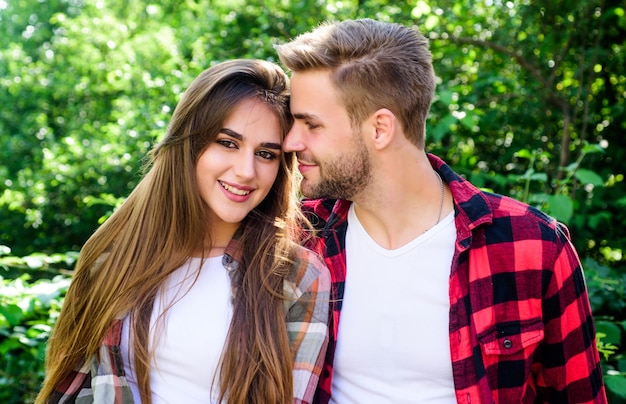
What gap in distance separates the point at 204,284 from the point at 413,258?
71cm

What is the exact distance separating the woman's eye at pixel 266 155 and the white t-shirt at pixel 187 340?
438 mm

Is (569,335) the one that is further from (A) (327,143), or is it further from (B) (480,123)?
(B) (480,123)

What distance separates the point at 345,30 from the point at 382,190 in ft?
1.84

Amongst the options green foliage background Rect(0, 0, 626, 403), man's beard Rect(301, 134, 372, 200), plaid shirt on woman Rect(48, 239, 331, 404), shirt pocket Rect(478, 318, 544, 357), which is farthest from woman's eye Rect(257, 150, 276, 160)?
green foliage background Rect(0, 0, 626, 403)

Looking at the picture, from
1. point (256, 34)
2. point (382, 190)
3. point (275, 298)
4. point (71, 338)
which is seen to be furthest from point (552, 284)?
point (256, 34)

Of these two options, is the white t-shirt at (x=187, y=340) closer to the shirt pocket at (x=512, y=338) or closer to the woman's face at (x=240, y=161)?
the woman's face at (x=240, y=161)

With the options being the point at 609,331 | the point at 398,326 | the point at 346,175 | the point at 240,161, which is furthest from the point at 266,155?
the point at 609,331

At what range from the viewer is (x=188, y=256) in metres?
2.35

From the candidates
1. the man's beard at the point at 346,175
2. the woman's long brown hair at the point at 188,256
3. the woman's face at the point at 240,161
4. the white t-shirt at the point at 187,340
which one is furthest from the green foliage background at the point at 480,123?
the woman's face at the point at 240,161

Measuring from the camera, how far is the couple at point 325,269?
206 cm

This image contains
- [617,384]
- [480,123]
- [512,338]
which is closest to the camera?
[512,338]

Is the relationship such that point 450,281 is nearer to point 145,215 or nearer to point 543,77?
point 145,215

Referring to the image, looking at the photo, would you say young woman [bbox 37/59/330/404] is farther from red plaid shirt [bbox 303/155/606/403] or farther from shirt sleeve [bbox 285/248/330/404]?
red plaid shirt [bbox 303/155/606/403]

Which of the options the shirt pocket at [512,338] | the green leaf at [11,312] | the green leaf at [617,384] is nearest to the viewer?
the shirt pocket at [512,338]
